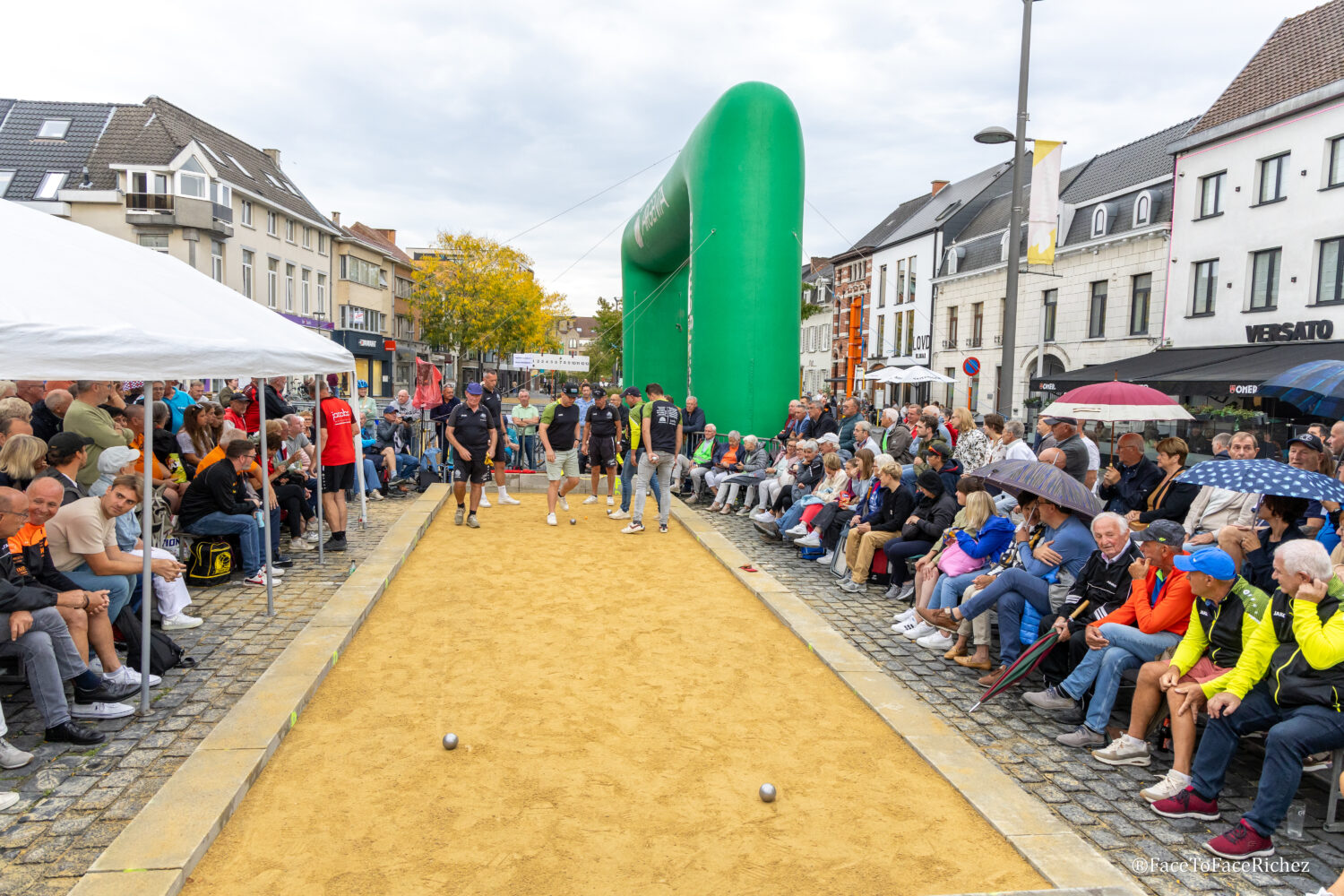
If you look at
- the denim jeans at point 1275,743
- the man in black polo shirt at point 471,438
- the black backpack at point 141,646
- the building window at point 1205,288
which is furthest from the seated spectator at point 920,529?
the building window at point 1205,288

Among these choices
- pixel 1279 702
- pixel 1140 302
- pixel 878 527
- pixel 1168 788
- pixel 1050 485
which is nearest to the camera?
pixel 1279 702

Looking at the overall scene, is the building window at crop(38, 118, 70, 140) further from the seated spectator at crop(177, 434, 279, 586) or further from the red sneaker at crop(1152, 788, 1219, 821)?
the red sneaker at crop(1152, 788, 1219, 821)

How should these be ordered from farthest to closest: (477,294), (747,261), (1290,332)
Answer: (477,294), (1290,332), (747,261)

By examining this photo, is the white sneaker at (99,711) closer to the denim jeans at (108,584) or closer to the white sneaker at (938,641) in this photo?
the denim jeans at (108,584)

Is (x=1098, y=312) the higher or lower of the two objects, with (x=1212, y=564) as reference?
higher

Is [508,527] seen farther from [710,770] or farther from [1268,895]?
[1268,895]

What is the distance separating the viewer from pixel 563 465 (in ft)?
37.9

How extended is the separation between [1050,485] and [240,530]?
6.77 m

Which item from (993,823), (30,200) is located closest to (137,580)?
(993,823)

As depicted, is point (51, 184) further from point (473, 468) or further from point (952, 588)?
point (952, 588)

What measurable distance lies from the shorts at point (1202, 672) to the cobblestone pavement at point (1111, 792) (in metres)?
0.55

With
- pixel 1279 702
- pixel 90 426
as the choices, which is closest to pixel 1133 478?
pixel 1279 702

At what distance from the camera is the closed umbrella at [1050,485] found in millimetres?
5562

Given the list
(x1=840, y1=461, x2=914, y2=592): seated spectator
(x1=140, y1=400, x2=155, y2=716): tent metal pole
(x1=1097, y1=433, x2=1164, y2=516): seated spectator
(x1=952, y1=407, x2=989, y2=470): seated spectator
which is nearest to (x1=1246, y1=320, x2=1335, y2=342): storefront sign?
(x1=952, y1=407, x2=989, y2=470): seated spectator
